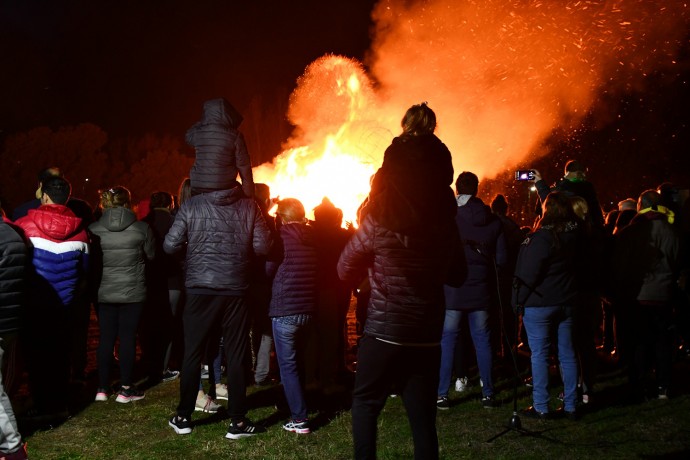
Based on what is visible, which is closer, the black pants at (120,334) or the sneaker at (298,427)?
the sneaker at (298,427)

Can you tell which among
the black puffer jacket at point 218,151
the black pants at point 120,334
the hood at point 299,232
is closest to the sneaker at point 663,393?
the hood at point 299,232

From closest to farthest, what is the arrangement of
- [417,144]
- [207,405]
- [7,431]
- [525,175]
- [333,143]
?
[417,144], [7,431], [207,405], [525,175], [333,143]

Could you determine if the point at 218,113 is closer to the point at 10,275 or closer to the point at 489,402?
the point at 10,275

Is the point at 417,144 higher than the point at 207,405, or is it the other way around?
the point at 417,144

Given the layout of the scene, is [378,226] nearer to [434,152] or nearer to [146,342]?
[434,152]

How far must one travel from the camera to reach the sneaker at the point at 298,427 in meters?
6.11

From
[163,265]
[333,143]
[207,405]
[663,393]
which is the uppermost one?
[333,143]

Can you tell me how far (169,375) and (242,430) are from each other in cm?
271

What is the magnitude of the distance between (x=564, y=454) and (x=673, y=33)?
436 inches

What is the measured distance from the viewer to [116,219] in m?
7.22

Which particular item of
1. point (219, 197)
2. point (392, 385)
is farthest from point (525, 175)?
point (392, 385)

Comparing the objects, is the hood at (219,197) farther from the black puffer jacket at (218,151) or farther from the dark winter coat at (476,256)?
the dark winter coat at (476,256)

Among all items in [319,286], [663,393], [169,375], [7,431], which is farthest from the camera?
[169,375]

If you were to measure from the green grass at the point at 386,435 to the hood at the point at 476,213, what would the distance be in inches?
80.4
